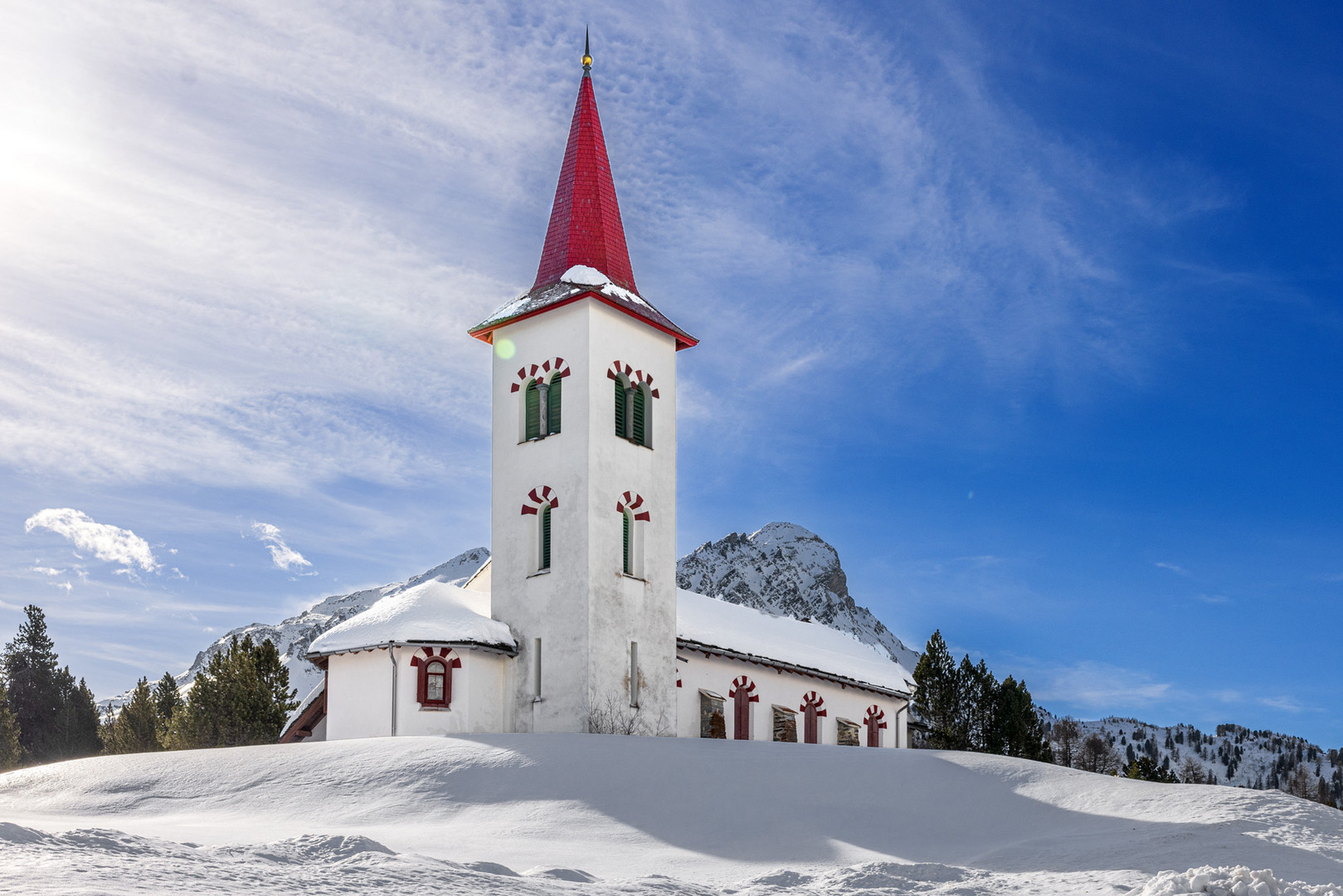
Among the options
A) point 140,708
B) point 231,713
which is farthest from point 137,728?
point 231,713

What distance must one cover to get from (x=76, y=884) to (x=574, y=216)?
1153 inches

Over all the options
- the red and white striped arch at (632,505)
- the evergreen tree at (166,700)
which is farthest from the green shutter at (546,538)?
the evergreen tree at (166,700)

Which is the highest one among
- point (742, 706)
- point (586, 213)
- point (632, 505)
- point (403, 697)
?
point (586, 213)

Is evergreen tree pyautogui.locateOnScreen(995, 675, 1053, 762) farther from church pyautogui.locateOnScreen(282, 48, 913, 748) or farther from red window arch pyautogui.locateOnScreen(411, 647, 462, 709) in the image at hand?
red window arch pyautogui.locateOnScreen(411, 647, 462, 709)

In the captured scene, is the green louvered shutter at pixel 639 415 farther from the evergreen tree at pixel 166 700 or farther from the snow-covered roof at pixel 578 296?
the evergreen tree at pixel 166 700

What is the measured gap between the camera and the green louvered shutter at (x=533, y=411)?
115 feet

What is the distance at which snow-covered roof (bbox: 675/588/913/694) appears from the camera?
39.0 metres

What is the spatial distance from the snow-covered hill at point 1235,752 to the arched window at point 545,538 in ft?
470

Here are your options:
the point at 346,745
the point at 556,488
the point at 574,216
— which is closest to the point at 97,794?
the point at 346,745

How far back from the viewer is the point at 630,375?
116 ft

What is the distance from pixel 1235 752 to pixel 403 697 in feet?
565

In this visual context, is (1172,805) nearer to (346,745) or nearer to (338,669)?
(346,745)

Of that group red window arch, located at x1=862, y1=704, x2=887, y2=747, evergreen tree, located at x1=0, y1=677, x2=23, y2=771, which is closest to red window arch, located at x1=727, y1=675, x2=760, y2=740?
red window arch, located at x1=862, y1=704, x2=887, y2=747

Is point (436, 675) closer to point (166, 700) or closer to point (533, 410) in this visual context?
point (533, 410)
